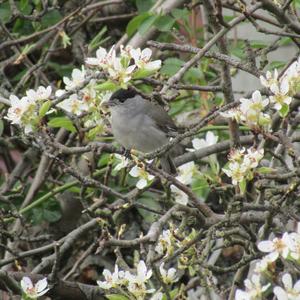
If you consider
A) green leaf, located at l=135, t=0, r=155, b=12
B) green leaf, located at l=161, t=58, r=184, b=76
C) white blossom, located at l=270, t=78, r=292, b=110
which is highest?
white blossom, located at l=270, t=78, r=292, b=110

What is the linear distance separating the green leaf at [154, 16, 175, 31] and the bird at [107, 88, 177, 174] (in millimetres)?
603

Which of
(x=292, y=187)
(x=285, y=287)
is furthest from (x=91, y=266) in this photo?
(x=285, y=287)

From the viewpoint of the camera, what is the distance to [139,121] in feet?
16.5

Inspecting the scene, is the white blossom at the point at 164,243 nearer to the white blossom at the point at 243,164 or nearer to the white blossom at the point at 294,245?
the white blossom at the point at 243,164

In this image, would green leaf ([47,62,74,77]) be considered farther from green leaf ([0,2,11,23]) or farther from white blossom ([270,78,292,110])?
white blossom ([270,78,292,110])

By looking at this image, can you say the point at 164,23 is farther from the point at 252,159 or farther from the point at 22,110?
the point at 252,159

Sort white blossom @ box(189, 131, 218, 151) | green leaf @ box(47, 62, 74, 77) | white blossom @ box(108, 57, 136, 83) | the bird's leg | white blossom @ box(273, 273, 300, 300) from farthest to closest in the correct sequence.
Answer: green leaf @ box(47, 62, 74, 77) < white blossom @ box(189, 131, 218, 151) < the bird's leg < white blossom @ box(108, 57, 136, 83) < white blossom @ box(273, 273, 300, 300)

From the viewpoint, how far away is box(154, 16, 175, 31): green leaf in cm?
417

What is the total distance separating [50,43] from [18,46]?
48cm

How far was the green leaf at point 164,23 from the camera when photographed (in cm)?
417

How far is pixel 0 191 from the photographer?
14.8ft

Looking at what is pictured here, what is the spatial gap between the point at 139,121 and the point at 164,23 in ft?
3.26

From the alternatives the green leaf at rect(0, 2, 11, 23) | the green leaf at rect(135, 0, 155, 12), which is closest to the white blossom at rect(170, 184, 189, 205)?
the green leaf at rect(135, 0, 155, 12)

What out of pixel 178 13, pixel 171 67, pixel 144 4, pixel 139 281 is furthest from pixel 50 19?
pixel 139 281
